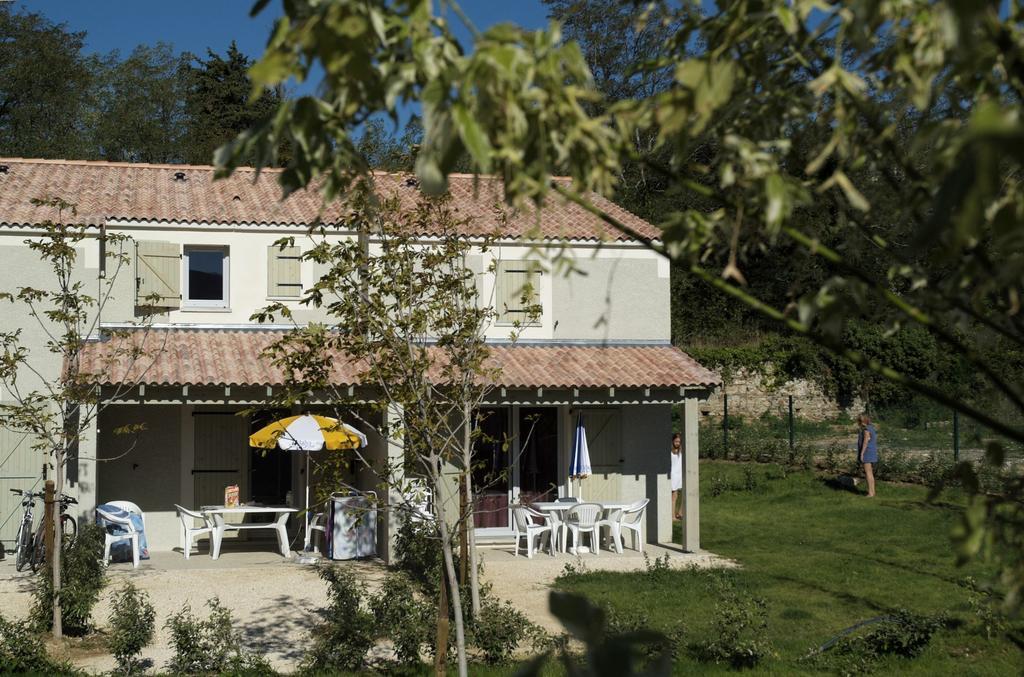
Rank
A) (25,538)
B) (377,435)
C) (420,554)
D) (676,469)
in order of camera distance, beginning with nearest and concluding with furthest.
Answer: (420,554), (25,538), (377,435), (676,469)

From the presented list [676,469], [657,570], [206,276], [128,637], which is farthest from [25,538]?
[676,469]

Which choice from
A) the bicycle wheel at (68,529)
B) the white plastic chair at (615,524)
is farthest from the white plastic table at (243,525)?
the white plastic chair at (615,524)

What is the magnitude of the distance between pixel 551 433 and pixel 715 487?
496cm

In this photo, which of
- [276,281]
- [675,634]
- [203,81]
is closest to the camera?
[675,634]

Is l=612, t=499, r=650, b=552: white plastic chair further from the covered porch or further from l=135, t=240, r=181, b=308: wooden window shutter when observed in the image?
l=135, t=240, r=181, b=308: wooden window shutter

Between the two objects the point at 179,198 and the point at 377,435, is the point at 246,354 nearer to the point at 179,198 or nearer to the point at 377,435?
the point at 377,435

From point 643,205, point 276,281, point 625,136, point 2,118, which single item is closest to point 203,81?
point 2,118

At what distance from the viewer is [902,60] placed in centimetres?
228

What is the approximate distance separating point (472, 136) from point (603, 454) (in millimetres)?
16878

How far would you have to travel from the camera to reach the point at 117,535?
15672mm

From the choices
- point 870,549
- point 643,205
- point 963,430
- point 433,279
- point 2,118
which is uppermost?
point 2,118

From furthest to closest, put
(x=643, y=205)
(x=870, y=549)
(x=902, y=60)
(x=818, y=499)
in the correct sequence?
(x=643, y=205) → (x=818, y=499) → (x=870, y=549) → (x=902, y=60)

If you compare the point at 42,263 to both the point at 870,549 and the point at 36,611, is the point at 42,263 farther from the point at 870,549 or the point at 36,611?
the point at 870,549

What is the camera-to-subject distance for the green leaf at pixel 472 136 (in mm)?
1916
